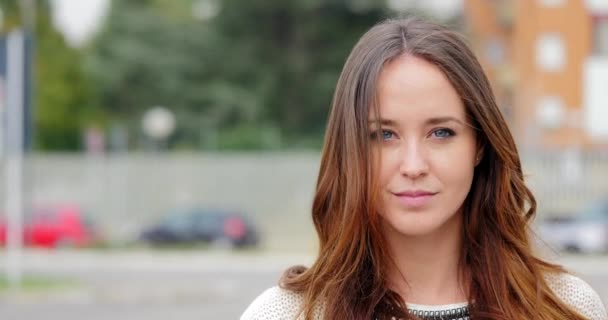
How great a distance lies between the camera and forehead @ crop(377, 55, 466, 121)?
7.50 ft

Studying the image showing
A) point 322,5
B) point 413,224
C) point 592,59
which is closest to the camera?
point 413,224

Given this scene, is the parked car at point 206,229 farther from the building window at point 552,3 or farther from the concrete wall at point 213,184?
the building window at point 552,3

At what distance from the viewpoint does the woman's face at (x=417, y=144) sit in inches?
89.5

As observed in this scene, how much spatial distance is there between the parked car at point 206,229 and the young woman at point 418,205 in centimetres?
2838

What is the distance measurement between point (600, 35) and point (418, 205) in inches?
1592

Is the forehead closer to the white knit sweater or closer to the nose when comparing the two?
the nose

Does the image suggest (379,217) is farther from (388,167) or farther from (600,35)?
(600,35)

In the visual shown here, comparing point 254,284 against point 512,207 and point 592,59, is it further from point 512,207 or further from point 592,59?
point 592,59

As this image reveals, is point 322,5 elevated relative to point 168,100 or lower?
elevated

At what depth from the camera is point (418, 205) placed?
228 cm

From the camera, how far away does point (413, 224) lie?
7.48ft

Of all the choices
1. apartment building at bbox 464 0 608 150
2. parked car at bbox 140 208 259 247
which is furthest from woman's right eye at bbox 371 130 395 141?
apartment building at bbox 464 0 608 150

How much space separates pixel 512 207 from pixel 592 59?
1600 inches

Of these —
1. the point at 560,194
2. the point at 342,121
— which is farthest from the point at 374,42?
the point at 560,194
